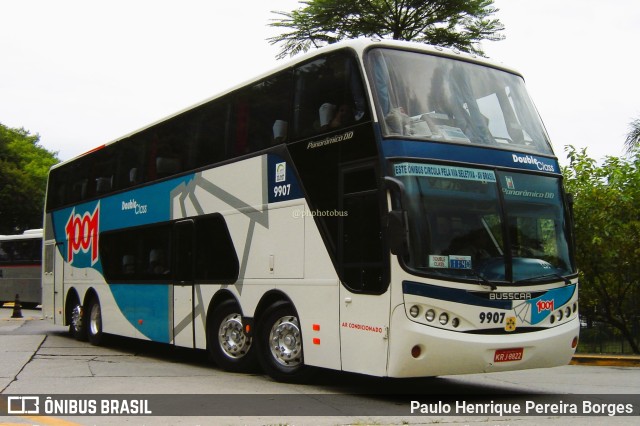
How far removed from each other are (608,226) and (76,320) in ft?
39.5

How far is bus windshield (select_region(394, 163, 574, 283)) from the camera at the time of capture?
887 cm


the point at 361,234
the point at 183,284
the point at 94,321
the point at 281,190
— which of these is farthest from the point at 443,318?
the point at 94,321

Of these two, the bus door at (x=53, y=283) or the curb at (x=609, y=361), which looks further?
the bus door at (x=53, y=283)

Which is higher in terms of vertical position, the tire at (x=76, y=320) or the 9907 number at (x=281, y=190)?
the 9907 number at (x=281, y=190)

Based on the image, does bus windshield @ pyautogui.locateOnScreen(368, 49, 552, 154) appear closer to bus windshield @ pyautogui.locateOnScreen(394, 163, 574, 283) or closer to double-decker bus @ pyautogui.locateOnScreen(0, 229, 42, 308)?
bus windshield @ pyautogui.locateOnScreen(394, 163, 574, 283)

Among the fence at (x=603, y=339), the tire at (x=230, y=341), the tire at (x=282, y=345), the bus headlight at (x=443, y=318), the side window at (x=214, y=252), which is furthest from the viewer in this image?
the fence at (x=603, y=339)

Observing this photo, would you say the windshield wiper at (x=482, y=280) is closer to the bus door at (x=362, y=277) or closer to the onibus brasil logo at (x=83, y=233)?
the bus door at (x=362, y=277)

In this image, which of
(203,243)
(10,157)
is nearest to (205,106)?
(203,243)

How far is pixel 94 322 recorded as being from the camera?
57.0 feet

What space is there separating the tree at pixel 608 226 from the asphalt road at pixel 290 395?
470cm

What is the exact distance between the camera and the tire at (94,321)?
17.1 meters

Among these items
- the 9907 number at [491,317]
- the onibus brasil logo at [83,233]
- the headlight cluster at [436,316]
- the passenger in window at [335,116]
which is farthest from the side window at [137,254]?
the 9907 number at [491,317]

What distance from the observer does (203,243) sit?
1293 centimetres

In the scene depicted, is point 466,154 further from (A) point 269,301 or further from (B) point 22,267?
(B) point 22,267
